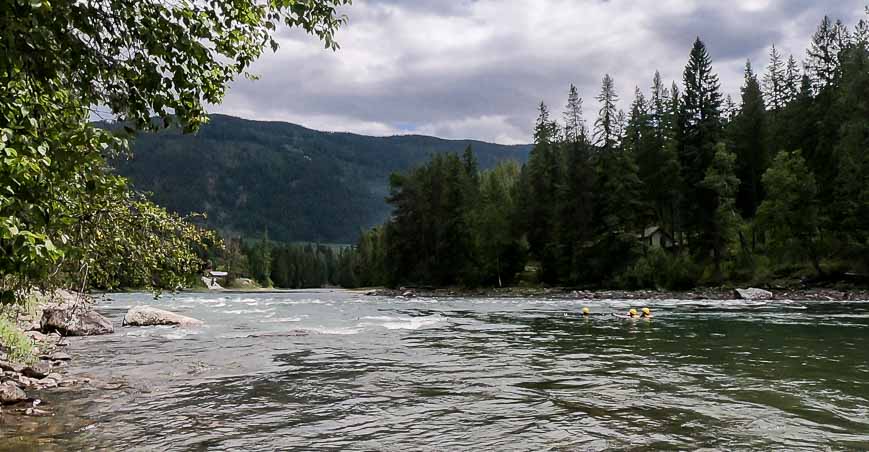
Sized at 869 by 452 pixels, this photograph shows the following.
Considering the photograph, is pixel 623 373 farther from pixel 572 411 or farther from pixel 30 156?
pixel 30 156

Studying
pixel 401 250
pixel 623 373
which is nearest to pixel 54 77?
pixel 623 373

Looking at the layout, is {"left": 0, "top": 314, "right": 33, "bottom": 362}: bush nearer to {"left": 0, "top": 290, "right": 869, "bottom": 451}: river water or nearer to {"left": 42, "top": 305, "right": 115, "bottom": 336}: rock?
{"left": 0, "top": 290, "right": 869, "bottom": 451}: river water

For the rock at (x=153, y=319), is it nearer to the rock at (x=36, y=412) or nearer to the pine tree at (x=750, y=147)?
the rock at (x=36, y=412)

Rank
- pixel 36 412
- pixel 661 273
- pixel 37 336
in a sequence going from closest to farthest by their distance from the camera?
pixel 36 412 < pixel 37 336 < pixel 661 273

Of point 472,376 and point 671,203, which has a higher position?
point 671,203

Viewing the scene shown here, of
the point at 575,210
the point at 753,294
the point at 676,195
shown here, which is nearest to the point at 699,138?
the point at 676,195

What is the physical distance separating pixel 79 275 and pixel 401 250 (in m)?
72.0

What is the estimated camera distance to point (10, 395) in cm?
988

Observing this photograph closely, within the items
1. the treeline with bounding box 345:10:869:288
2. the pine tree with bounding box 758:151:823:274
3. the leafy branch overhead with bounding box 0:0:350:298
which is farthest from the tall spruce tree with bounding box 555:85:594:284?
the leafy branch overhead with bounding box 0:0:350:298

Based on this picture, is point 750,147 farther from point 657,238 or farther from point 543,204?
point 543,204

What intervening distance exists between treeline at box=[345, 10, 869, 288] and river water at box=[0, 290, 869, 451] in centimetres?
3179

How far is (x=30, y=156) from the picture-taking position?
199 inches

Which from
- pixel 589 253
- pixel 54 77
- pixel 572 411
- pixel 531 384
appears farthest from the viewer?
pixel 589 253

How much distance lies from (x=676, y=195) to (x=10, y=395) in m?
62.9
